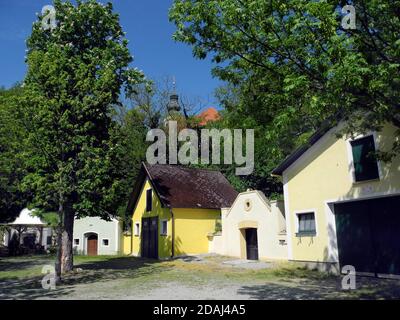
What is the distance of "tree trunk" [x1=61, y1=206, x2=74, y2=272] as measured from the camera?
682 inches

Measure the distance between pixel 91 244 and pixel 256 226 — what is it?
719 inches

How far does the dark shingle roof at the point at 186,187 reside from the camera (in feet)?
84.8

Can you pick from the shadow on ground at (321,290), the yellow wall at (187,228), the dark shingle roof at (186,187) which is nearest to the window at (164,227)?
the yellow wall at (187,228)

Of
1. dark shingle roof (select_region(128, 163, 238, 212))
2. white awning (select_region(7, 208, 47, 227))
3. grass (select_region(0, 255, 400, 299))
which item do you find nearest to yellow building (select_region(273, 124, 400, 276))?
grass (select_region(0, 255, 400, 299))

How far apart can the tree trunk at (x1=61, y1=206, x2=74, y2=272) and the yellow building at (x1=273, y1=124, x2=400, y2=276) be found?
402 inches

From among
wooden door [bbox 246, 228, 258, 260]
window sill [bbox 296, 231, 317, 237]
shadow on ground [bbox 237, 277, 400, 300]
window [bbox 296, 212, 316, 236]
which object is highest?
window [bbox 296, 212, 316, 236]

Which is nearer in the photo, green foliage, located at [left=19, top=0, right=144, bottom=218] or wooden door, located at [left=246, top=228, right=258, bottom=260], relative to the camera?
green foliage, located at [left=19, top=0, right=144, bottom=218]

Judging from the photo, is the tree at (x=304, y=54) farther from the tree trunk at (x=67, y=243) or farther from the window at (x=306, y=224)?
the tree trunk at (x=67, y=243)


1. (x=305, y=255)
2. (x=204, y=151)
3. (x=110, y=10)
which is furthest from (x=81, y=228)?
(x=305, y=255)

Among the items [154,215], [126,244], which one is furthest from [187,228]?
[126,244]

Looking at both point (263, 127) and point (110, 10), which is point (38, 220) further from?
point (263, 127)

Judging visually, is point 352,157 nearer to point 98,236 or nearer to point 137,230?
point 137,230

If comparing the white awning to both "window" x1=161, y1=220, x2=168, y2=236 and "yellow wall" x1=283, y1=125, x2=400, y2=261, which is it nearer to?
"window" x1=161, y1=220, x2=168, y2=236

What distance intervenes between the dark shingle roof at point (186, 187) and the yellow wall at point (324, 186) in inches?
394
